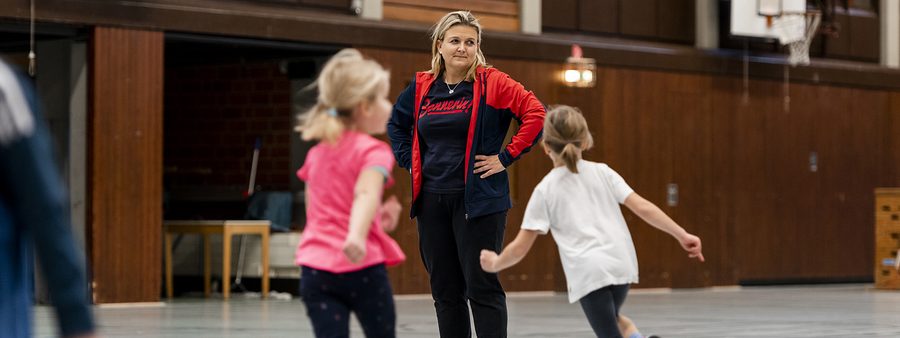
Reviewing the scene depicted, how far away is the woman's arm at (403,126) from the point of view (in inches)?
265

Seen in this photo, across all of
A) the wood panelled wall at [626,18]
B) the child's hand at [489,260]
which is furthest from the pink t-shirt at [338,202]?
the wood panelled wall at [626,18]

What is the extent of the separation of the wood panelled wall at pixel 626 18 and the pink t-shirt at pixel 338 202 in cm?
1288

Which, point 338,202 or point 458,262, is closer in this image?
point 338,202

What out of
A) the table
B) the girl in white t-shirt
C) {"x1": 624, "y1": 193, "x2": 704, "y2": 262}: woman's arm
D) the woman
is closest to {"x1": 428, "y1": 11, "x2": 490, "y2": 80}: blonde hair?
the woman

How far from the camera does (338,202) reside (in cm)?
439

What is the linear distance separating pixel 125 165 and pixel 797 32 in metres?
9.11

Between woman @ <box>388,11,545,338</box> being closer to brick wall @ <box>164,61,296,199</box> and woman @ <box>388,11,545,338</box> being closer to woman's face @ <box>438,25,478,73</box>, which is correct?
woman's face @ <box>438,25,478,73</box>

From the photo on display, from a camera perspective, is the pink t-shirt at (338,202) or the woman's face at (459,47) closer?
the pink t-shirt at (338,202)

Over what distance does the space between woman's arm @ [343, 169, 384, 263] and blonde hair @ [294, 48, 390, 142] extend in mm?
169

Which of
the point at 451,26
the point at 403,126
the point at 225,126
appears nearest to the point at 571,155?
the point at 451,26

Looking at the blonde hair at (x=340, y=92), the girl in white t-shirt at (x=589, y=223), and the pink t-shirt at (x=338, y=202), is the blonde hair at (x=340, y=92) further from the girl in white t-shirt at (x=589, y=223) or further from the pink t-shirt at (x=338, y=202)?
the girl in white t-shirt at (x=589, y=223)

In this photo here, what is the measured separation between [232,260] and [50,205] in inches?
553

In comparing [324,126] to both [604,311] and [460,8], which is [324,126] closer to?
[604,311]

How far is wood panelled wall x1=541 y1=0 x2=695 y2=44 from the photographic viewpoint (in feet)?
57.0
